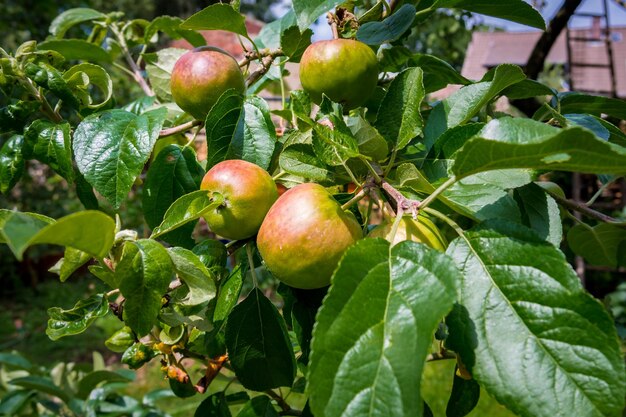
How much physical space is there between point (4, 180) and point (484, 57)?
14.7 metres

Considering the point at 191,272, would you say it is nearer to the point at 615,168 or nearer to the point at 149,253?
the point at 149,253

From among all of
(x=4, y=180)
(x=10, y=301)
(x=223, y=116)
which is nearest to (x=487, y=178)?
(x=223, y=116)

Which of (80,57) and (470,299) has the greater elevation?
(80,57)

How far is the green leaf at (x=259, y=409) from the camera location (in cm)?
81

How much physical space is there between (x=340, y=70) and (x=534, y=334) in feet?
1.31

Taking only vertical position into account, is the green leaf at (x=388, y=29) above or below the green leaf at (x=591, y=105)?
above

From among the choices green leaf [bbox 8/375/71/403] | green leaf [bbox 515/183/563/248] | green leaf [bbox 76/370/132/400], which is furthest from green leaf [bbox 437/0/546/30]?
green leaf [bbox 8/375/71/403]

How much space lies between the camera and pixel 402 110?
652 millimetres

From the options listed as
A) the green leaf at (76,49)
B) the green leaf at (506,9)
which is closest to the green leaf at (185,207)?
the green leaf at (506,9)

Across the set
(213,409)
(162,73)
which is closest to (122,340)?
(213,409)

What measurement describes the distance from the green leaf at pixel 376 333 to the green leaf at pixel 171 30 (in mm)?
753

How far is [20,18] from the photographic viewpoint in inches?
170

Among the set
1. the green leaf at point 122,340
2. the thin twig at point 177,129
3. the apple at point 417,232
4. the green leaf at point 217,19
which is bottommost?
the green leaf at point 122,340

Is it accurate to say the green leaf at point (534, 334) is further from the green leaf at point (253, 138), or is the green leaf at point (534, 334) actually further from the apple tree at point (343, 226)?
the green leaf at point (253, 138)
